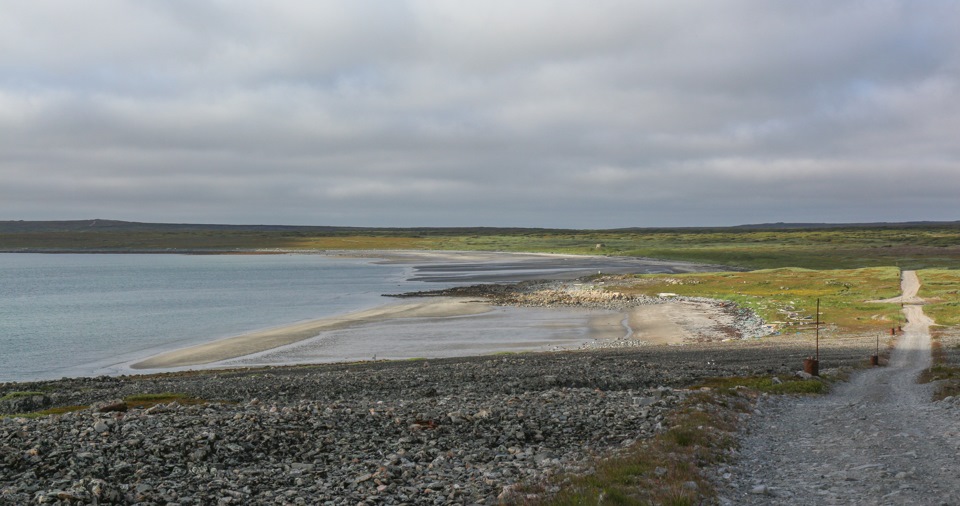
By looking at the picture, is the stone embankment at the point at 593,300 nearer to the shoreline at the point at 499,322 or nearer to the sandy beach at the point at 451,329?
the shoreline at the point at 499,322

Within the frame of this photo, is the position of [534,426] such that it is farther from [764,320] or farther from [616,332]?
[764,320]

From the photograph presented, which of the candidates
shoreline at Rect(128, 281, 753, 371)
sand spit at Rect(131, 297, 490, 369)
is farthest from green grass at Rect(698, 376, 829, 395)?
sand spit at Rect(131, 297, 490, 369)

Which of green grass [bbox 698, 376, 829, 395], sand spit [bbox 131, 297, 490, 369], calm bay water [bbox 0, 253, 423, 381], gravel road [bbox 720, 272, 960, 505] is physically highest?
gravel road [bbox 720, 272, 960, 505]

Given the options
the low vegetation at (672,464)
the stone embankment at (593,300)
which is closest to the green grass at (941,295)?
the stone embankment at (593,300)

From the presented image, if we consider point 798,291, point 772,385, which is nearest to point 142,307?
point 772,385

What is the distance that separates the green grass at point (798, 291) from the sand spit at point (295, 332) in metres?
24.1

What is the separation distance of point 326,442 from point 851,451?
11.3 metres

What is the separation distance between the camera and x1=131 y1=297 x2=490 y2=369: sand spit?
4308 cm

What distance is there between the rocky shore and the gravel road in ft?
9.13

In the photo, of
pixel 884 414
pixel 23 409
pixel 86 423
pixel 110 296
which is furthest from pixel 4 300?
pixel 884 414

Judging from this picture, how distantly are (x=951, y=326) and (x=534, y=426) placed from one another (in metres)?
46.0

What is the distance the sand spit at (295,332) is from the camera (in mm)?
43078

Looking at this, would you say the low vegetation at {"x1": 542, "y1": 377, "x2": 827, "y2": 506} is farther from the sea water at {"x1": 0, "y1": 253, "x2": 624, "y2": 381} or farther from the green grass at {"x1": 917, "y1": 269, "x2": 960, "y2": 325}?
the green grass at {"x1": 917, "y1": 269, "x2": 960, "y2": 325}

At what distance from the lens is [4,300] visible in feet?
276
